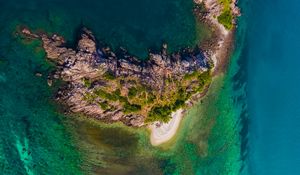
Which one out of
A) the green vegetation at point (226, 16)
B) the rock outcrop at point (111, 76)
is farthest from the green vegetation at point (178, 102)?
the green vegetation at point (226, 16)

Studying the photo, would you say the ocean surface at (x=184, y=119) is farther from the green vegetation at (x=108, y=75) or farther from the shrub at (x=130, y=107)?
the green vegetation at (x=108, y=75)

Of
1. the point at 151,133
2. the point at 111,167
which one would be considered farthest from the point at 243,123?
the point at 111,167

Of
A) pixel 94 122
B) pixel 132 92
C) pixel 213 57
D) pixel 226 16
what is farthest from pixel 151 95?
pixel 226 16

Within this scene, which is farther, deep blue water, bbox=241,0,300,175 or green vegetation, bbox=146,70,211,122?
deep blue water, bbox=241,0,300,175

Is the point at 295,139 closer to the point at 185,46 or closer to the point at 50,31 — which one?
the point at 185,46

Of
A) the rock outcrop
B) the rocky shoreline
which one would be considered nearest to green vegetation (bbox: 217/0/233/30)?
the rocky shoreline

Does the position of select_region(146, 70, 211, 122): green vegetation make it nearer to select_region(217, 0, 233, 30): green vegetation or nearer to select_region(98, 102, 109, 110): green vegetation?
select_region(98, 102, 109, 110): green vegetation

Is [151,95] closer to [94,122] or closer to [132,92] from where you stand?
[132,92]
